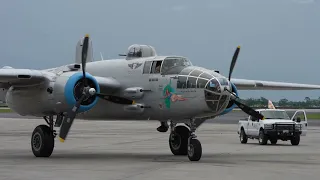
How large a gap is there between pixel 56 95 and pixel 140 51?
3.95 m

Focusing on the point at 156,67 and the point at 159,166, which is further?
the point at 156,67

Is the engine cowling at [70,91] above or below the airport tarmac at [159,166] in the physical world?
above

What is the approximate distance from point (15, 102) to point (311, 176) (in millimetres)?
12208

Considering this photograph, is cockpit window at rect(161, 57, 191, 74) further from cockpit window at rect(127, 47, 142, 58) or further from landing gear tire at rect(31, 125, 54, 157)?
landing gear tire at rect(31, 125, 54, 157)

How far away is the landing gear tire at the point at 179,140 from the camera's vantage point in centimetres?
2475

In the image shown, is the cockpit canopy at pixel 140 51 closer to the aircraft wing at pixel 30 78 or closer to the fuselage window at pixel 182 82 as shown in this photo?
the aircraft wing at pixel 30 78

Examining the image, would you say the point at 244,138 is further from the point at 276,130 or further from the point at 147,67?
the point at 147,67

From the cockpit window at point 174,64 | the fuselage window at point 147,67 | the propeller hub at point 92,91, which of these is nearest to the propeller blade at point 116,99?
the propeller hub at point 92,91

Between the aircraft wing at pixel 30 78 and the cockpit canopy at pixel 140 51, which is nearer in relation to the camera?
the aircraft wing at pixel 30 78

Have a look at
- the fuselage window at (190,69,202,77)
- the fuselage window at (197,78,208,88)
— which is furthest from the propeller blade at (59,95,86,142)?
the fuselage window at (197,78,208,88)

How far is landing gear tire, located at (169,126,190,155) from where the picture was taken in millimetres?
24750

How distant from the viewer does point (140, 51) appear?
24328 mm

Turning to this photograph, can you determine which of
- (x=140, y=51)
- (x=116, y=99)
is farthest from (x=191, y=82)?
(x=140, y=51)

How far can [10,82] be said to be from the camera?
77.0 feet
